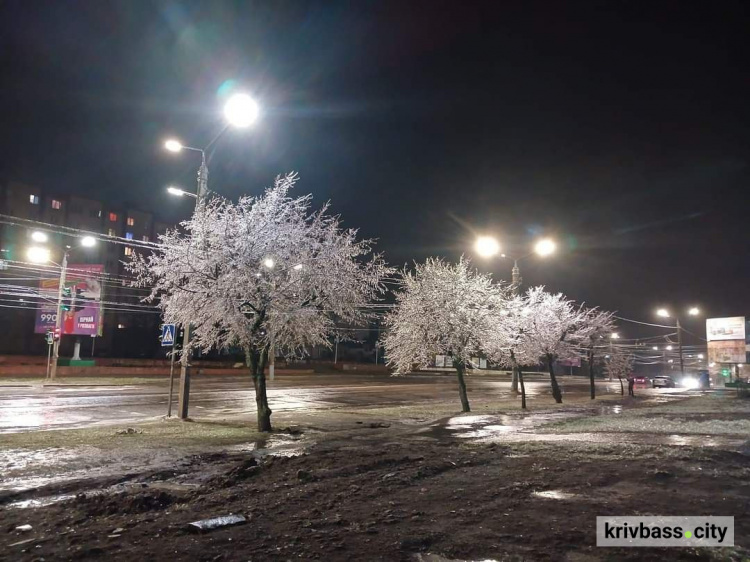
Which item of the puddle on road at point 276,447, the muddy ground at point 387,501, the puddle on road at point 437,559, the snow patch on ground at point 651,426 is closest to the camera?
the puddle on road at point 437,559

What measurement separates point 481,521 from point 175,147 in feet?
45.5

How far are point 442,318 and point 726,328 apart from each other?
56011mm

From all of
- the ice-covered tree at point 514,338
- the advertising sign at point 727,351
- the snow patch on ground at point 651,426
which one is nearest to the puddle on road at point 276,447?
the snow patch on ground at point 651,426

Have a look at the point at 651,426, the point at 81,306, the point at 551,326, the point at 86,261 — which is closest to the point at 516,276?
the point at 551,326

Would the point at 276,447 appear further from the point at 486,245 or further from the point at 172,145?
the point at 486,245

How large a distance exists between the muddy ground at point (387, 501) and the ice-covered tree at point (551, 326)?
1330cm

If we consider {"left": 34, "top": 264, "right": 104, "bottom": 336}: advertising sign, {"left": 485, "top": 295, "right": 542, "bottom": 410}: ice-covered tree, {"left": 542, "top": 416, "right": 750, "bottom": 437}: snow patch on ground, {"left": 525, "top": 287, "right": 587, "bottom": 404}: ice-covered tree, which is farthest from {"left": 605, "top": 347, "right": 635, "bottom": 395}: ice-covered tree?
{"left": 34, "top": 264, "right": 104, "bottom": 336}: advertising sign

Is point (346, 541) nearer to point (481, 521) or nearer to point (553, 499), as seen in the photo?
point (481, 521)

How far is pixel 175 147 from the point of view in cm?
1598

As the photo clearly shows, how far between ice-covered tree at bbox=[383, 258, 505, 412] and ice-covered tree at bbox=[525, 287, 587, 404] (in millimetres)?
4968

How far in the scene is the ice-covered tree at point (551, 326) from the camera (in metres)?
24.8

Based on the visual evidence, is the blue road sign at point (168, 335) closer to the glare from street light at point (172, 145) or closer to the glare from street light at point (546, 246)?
the glare from street light at point (172, 145)

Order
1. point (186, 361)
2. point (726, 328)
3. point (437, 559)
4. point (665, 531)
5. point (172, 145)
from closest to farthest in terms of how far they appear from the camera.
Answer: point (437, 559), point (665, 531), point (186, 361), point (172, 145), point (726, 328)

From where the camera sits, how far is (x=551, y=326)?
2553 centimetres
